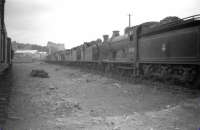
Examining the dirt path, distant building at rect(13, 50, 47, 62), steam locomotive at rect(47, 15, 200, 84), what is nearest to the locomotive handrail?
steam locomotive at rect(47, 15, 200, 84)

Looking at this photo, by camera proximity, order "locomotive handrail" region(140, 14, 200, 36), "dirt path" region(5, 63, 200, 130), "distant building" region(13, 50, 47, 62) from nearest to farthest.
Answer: "dirt path" region(5, 63, 200, 130) < "locomotive handrail" region(140, 14, 200, 36) < "distant building" region(13, 50, 47, 62)

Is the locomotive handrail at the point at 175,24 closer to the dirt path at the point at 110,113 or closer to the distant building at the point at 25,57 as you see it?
the dirt path at the point at 110,113

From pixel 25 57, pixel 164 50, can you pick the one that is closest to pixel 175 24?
pixel 164 50

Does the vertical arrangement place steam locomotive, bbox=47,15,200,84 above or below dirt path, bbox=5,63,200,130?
above

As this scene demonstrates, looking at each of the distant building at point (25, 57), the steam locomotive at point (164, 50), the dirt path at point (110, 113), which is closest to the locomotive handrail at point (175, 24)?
the steam locomotive at point (164, 50)

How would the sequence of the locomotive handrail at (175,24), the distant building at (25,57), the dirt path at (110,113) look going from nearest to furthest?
1. the dirt path at (110,113)
2. the locomotive handrail at (175,24)
3. the distant building at (25,57)

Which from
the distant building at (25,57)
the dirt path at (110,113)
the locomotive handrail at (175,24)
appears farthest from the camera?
the distant building at (25,57)

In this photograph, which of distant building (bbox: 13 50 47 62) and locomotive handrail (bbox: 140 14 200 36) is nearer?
locomotive handrail (bbox: 140 14 200 36)

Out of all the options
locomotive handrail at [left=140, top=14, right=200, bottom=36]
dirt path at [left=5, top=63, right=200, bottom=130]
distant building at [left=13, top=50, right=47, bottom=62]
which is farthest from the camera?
distant building at [left=13, top=50, right=47, bottom=62]

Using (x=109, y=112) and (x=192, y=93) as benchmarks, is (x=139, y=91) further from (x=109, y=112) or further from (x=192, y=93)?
(x=109, y=112)

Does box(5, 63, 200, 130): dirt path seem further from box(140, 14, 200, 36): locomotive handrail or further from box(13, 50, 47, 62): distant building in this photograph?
box(13, 50, 47, 62): distant building

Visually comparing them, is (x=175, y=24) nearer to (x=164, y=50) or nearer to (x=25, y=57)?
(x=164, y=50)

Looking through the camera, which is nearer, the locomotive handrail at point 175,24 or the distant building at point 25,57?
→ the locomotive handrail at point 175,24

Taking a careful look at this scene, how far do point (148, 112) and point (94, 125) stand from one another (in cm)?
177
